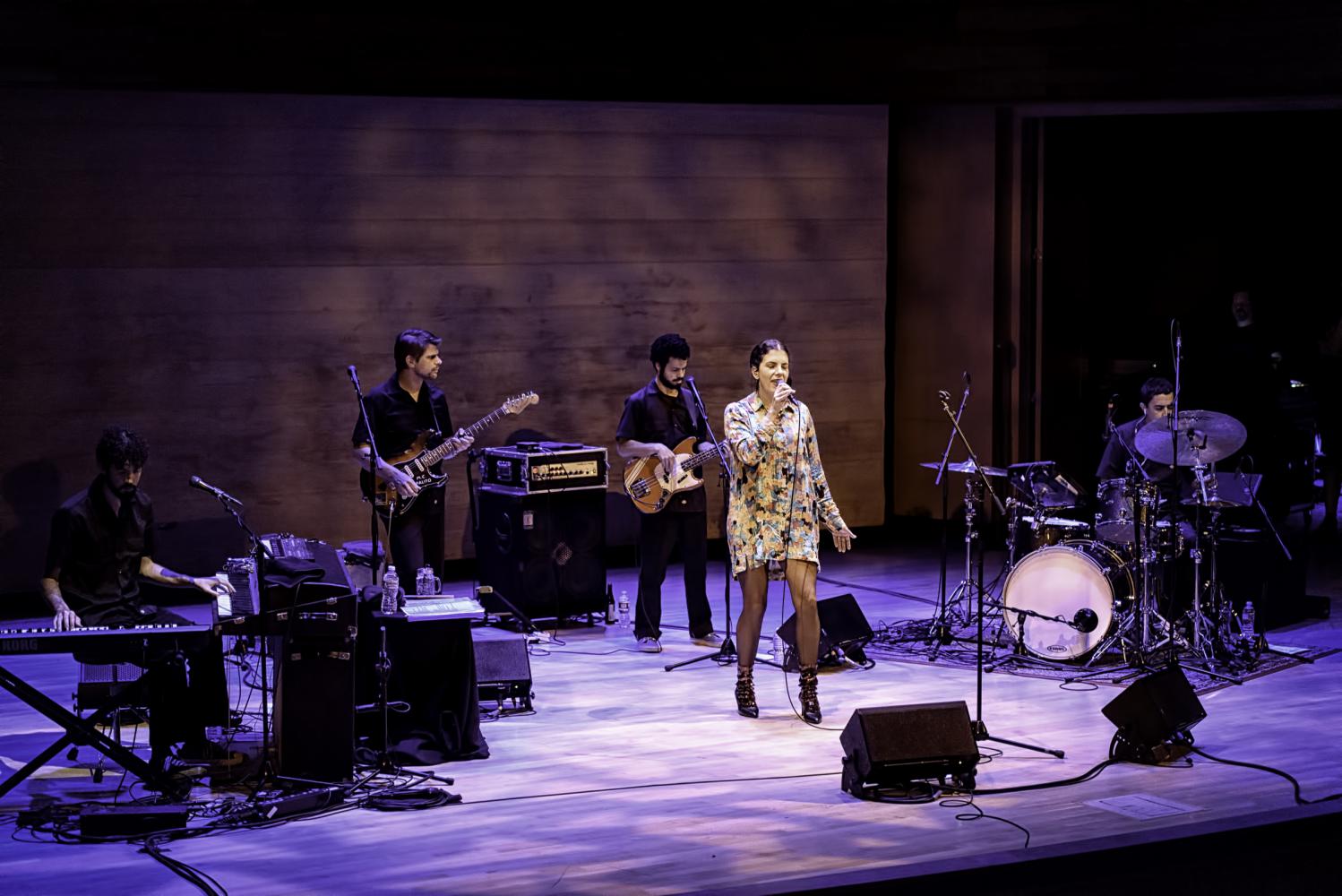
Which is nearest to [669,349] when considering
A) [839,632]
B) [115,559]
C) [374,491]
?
[839,632]

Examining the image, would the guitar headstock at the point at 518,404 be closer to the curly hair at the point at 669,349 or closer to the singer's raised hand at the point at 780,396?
the curly hair at the point at 669,349

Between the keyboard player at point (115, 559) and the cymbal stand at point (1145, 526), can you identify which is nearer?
the keyboard player at point (115, 559)

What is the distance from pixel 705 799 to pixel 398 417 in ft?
11.1

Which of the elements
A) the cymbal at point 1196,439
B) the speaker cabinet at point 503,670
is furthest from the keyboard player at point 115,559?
the cymbal at point 1196,439

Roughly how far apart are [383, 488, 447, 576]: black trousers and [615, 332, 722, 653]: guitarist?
3.71ft

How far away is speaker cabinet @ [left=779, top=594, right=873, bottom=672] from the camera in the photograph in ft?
29.2

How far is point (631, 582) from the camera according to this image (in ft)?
37.8

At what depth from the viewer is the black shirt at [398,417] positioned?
913cm

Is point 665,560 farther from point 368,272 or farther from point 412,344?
point 368,272

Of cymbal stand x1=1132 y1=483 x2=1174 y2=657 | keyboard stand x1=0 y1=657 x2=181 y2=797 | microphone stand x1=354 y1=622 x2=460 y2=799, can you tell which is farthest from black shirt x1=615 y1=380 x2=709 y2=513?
keyboard stand x1=0 y1=657 x2=181 y2=797

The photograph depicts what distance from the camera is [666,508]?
31.1 ft

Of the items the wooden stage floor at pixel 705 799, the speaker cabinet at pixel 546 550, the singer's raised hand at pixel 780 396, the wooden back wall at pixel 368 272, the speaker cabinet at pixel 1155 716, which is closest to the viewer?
the wooden stage floor at pixel 705 799

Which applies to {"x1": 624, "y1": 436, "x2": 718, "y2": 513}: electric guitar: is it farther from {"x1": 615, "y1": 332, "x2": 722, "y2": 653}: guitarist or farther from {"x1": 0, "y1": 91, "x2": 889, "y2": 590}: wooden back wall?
{"x1": 0, "y1": 91, "x2": 889, "y2": 590}: wooden back wall

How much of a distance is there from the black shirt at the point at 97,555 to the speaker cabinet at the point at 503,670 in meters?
1.65
